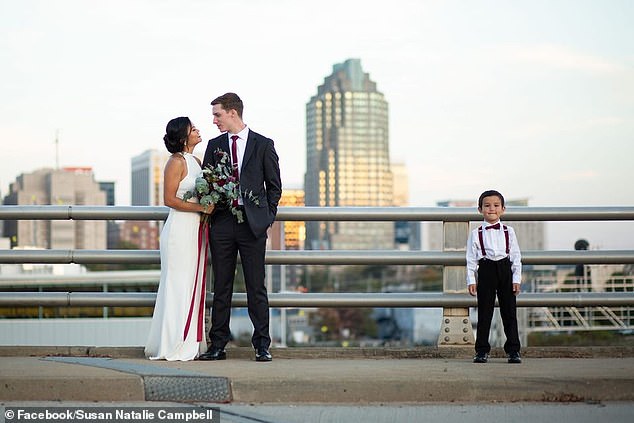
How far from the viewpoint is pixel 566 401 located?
6.94m

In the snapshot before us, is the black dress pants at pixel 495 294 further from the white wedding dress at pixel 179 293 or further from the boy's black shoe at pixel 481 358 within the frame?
the white wedding dress at pixel 179 293

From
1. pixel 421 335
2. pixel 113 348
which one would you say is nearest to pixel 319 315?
pixel 421 335

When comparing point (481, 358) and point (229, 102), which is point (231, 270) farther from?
point (481, 358)

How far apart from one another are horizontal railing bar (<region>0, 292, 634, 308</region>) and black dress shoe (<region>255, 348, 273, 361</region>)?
1.66ft

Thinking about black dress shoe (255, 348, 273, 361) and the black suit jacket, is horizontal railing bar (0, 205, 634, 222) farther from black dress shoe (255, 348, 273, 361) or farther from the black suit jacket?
black dress shoe (255, 348, 273, 361)

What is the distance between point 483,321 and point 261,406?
2.10 meters

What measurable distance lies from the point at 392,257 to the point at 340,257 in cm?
44

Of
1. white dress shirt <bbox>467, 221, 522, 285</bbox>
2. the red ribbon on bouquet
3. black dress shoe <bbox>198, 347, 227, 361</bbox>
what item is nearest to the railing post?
white dress shirt <bbox>467, 221, 522, 285</bbox>

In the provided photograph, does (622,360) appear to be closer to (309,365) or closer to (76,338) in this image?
(309,365)

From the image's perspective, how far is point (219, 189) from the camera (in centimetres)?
834

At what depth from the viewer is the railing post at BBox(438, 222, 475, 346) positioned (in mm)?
8742

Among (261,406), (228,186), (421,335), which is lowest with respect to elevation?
(421,335)

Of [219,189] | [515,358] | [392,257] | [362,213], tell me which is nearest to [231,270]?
[219,189]

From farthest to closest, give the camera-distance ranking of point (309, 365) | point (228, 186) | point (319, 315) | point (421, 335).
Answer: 1. point (319, 315)
2. point (421, 335)
3. point (228, 186)
4. point (309, 365)
